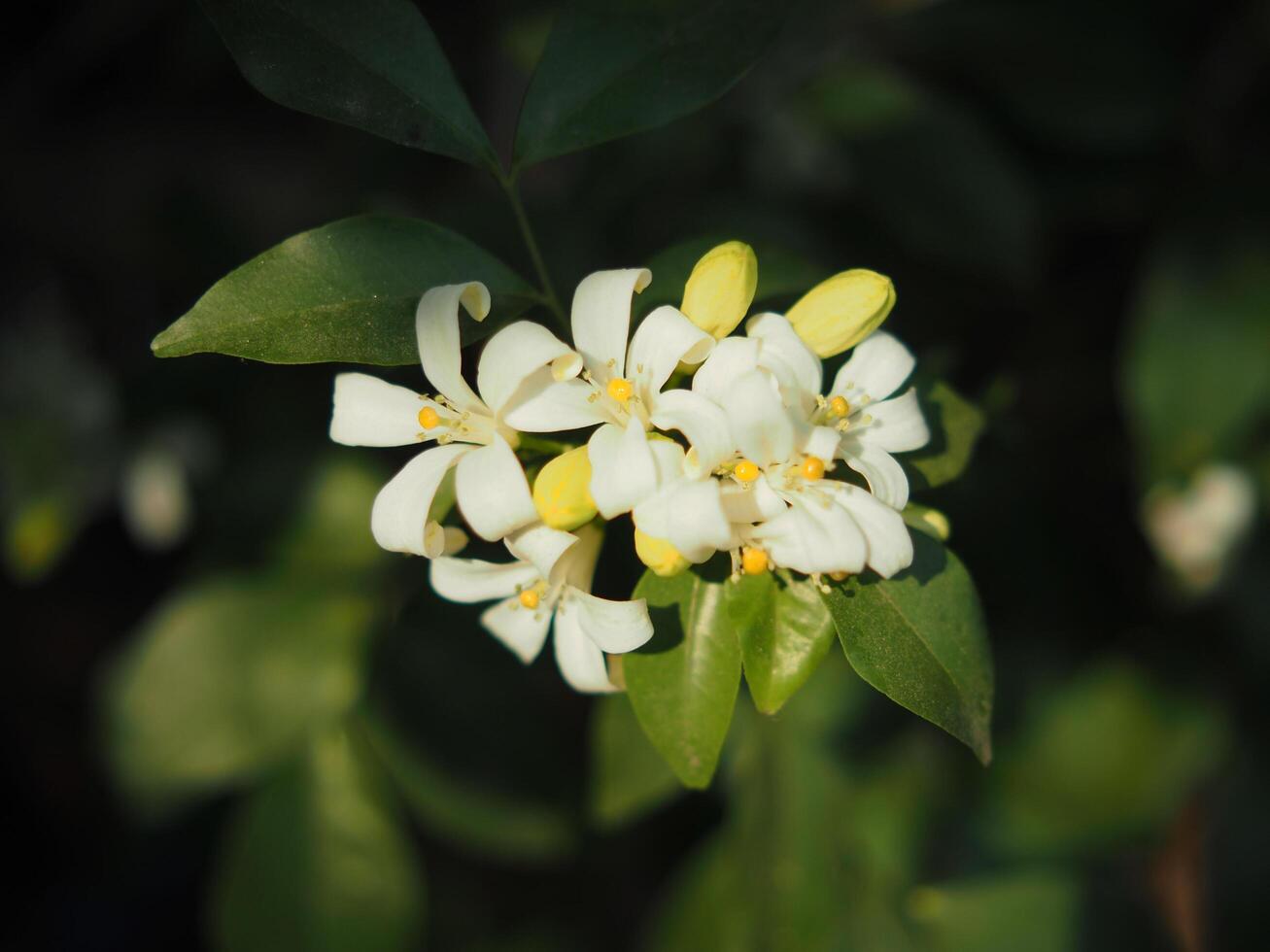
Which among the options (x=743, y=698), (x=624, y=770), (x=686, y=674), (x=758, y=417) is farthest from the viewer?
(x=743, y=698)

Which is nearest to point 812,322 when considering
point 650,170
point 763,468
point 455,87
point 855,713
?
point 763,468

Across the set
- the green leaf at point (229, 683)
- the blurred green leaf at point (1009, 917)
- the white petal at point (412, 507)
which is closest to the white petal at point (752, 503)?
the white petal at point (412, 507)

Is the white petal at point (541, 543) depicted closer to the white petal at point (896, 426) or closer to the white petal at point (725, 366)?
the white petal at point (725, 366)

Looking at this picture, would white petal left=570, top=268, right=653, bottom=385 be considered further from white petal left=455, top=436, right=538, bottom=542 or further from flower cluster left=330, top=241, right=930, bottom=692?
white petal left=455, top=436, right=538, bottom=542

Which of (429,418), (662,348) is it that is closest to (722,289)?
(662,348)

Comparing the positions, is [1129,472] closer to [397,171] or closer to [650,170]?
[650,170]

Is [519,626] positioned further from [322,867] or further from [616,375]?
[322,867]

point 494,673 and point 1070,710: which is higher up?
point 494,673

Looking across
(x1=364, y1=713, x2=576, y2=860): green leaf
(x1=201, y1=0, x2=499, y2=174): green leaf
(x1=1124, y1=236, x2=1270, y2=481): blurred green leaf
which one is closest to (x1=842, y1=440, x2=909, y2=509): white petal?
(x1=201, y1=0, x2=499, y2=174): green leaf
